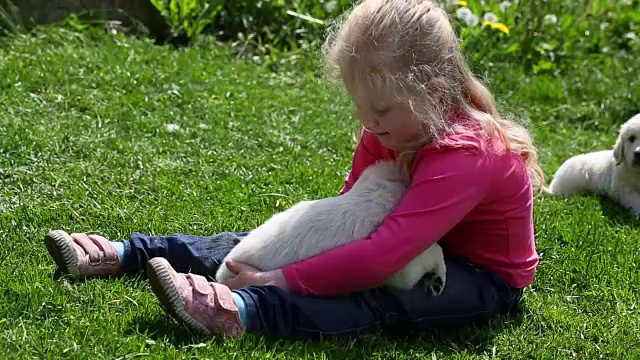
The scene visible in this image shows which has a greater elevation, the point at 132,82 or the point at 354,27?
the point at 354,27

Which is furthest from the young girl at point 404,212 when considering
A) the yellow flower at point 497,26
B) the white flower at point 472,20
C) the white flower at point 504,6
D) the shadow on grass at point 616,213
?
the white flower at point 504,6

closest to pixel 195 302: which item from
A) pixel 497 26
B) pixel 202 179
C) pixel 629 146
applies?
pixel 202 179

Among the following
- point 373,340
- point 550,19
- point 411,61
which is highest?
point 411,61

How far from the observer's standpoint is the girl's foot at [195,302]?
2.89 metres

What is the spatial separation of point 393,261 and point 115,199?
185 cm

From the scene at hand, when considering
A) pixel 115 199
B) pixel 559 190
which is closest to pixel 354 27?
pixel 115 199

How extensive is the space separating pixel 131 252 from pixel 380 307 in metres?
1.00

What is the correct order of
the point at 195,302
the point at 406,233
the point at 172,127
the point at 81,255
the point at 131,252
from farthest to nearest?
the point at 172,127 < the point at 131,252 < the point at 81,255 < the point at 406,233 < the point at 195,302

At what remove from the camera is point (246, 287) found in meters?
3.08

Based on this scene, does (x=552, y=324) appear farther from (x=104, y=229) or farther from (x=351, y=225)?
Answer: (x=104, y=229)

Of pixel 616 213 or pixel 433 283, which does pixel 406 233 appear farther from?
pixel 616 213

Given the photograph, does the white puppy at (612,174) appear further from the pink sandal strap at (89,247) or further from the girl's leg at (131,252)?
the pink sandal strap at (89,247)

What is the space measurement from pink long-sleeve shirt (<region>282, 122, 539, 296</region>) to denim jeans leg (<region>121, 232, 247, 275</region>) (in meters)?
0.57

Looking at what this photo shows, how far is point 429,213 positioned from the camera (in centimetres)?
304
